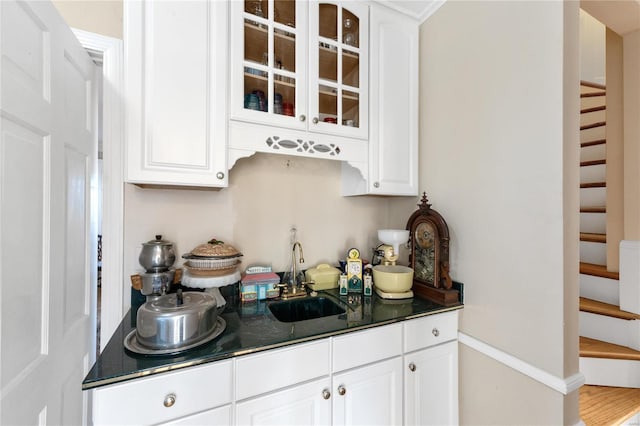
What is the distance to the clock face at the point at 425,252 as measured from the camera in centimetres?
138

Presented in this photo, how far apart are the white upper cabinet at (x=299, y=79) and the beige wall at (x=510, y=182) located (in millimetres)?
466

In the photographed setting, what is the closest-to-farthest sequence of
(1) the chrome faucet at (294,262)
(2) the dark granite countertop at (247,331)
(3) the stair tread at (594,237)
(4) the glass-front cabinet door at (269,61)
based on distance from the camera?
(2) the dark granite countertop at (247,331)
(4) the glass-front cabinet door at (269,61)
(1) the chrome faucet at (294,262)
(3) the stair tread at (594,237)

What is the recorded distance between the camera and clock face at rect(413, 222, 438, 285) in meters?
1.38

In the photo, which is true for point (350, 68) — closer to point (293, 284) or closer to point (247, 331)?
point (293, 284)

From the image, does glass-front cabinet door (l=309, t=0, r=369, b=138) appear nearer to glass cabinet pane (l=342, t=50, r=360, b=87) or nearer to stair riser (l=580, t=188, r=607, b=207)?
glass cabinet pane (l=342, t=50, r=360, b=87)

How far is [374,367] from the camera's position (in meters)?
1.11

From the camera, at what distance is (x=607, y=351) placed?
152 centimetres

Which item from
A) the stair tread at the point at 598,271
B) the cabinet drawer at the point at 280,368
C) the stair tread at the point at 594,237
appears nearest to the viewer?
the cabinet drawer at the point at 280,368

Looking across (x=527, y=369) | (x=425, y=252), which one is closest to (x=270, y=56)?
(x=425, y=252)

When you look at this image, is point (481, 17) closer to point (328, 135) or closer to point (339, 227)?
point (328, 135)

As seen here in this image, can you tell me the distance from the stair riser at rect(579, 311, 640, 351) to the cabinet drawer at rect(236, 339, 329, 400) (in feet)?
6.07

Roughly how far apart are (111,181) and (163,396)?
919 mm

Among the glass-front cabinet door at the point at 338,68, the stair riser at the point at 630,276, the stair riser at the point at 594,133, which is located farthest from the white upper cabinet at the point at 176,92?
the stair riser at the point at 594,133

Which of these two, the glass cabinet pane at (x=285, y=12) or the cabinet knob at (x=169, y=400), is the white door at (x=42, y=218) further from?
the glass cabinet pane at (x=285, y=12)
